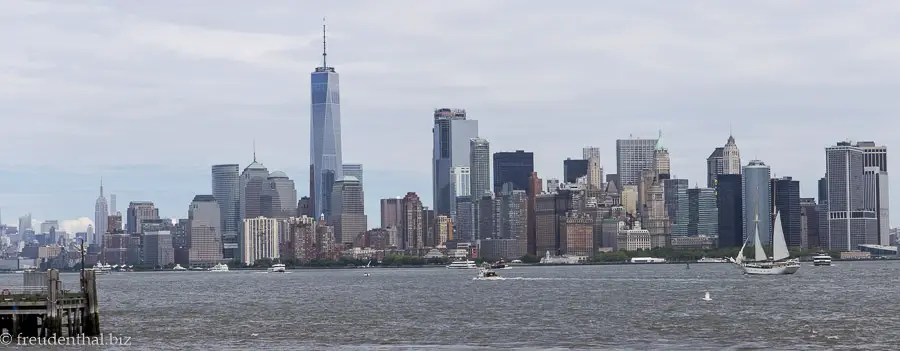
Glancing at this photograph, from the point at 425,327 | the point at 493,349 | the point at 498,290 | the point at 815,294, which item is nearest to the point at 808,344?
the point at 493,349

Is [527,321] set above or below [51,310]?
below

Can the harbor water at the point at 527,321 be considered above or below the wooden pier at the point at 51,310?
below

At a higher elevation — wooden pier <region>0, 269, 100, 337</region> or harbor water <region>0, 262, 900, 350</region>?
wooden pier <region>0, 269, 100, 337</region>

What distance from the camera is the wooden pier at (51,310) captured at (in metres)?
76.8

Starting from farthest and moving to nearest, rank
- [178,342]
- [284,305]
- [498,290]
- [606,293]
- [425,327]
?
[498,290] < [606,293] < [284,305] < [425,327] < [178,342]

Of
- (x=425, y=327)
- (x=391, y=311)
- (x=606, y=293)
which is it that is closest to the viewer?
(x=425, y=327)

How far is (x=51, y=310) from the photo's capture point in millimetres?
76688

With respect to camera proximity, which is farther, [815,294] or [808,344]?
[815,294]

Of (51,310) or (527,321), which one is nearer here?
(51,310)

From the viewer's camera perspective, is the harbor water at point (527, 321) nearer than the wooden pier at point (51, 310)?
No

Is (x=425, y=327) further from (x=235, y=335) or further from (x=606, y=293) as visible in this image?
(x=606, y=293)

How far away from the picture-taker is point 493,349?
248ft

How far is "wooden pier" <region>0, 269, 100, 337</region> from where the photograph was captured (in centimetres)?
7675

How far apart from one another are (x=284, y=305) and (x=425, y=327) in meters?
39.4
